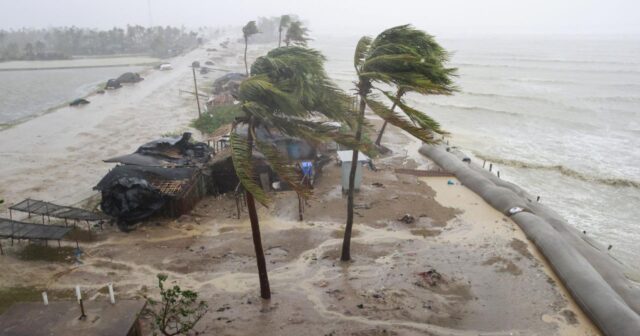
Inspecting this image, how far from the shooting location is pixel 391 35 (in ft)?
31.3

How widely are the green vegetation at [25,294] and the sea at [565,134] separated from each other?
32.1 feet

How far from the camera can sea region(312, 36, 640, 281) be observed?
19109 millimetres

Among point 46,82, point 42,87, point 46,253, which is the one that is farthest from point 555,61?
point 46,253

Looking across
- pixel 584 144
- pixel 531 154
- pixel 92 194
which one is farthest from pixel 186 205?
pixel 584 144

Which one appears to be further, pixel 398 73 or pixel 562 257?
pixel 562 257

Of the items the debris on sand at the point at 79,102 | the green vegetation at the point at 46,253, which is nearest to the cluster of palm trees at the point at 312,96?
the green vegetation at the point at 46,253

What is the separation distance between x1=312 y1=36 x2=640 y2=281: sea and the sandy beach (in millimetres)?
4598

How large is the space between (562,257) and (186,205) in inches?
444

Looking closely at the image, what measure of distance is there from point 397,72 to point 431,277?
5.31m

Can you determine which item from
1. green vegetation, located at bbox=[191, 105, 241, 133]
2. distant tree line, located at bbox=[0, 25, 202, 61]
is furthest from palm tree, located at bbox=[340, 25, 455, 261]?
distant tree line, located at bbox=[0, 25, 202, 61]

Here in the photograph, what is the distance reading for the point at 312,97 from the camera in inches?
316

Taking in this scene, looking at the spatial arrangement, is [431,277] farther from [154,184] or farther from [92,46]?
[92,46]

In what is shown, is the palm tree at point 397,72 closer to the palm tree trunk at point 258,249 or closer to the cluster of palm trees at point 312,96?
the cluster of palm trees at point 312,96

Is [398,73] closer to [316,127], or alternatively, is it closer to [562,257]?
[316,127]
